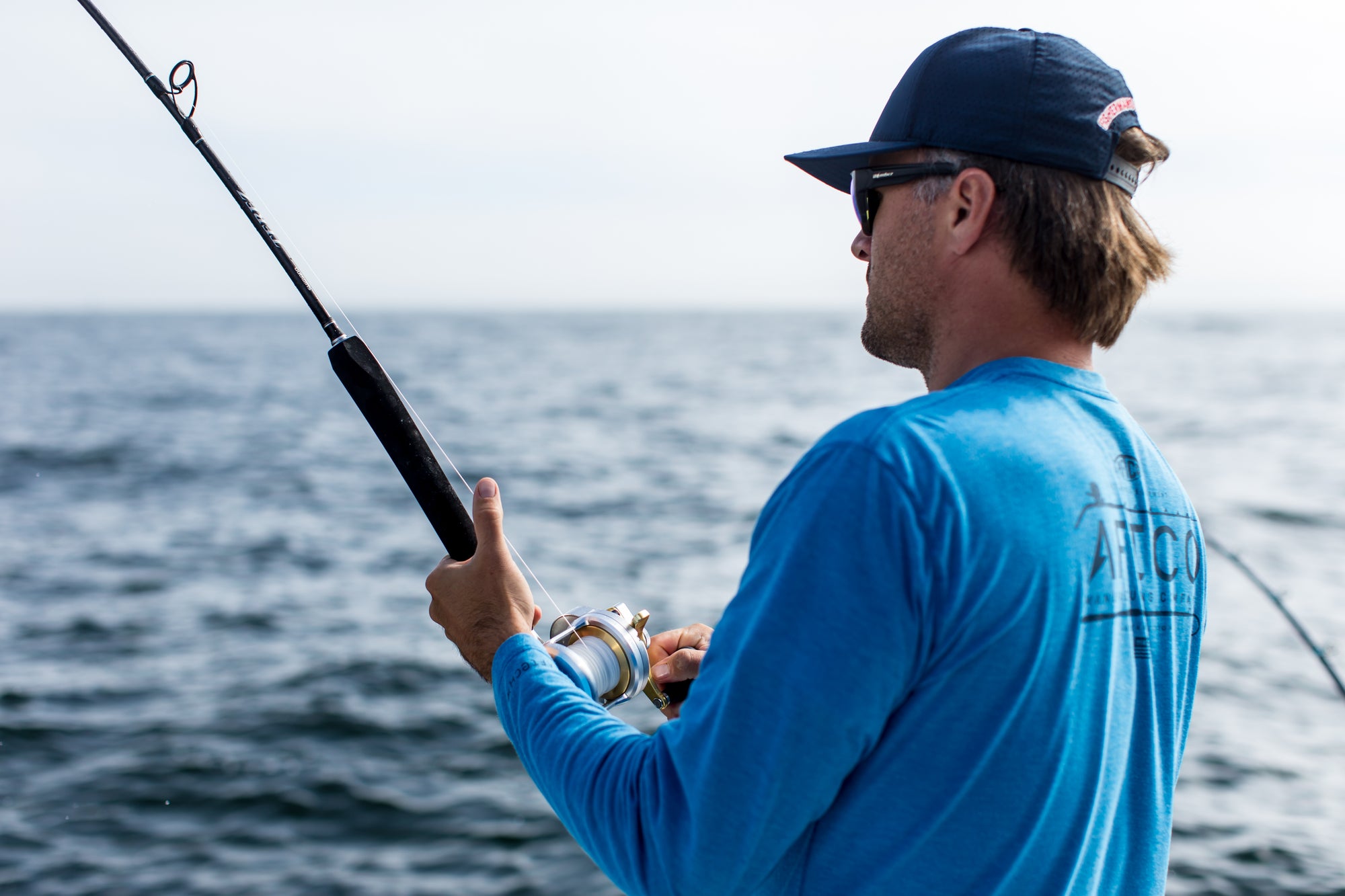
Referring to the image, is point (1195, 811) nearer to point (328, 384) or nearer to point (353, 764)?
point (353, 764)

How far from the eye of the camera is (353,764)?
7043 millimetres

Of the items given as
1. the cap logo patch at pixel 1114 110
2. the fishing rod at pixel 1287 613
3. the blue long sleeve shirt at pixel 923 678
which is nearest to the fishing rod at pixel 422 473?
the blue long sleeve shirt at pixel 923 678

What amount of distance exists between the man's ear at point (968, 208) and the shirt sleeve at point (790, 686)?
418 millimetres

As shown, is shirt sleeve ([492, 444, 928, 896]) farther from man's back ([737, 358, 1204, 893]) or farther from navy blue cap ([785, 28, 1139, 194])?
navy blue cap ([785, 28, 1139, 194])

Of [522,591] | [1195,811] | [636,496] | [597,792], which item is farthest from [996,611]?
[636,496]

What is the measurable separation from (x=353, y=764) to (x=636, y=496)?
9.16m

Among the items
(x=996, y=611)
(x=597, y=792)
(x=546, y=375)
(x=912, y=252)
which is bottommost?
(x=546, y=375)

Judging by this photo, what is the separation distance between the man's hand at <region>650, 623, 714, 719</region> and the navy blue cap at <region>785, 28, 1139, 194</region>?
Answer: 92 cm

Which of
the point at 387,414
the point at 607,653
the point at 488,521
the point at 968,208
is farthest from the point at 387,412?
the point at 968,208

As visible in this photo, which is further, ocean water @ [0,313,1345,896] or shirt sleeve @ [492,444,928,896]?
ocean water @ [0,313,1345,896]

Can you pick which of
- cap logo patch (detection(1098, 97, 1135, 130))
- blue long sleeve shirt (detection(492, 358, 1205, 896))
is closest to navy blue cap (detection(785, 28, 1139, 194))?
cap logo patch (detection(1098, 97, 1135, 130))

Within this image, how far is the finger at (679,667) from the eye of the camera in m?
1.98

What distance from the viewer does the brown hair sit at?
1453 mm

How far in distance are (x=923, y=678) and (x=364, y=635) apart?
28.4 ft
